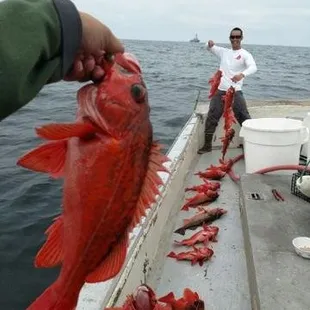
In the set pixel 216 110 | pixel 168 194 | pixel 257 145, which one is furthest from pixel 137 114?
pixel 216 110

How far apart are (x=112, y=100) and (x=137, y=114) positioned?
103 mm

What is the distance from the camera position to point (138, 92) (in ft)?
5.21

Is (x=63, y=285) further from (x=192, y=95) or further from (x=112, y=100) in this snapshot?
(x=192, y=95)

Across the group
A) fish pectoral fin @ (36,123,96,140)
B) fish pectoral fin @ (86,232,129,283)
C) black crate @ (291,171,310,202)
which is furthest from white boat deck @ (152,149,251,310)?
fish pectoral fin @ (36,123,96,140)

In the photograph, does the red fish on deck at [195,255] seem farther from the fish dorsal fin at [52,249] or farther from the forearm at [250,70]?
the forearm at [250,70]

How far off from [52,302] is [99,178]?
0.44 m

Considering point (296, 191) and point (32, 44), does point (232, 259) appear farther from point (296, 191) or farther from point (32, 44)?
point (32, 44)

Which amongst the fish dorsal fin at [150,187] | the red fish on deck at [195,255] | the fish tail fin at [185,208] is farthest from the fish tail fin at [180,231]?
the fish dorsal fin at [150,187]

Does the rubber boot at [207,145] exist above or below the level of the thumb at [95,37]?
below

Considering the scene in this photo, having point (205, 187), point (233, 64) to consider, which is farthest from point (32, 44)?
point (233, 64)

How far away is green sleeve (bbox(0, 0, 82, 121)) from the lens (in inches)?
40.8

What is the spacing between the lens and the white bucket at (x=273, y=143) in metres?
5.11

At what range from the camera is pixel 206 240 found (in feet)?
14.4

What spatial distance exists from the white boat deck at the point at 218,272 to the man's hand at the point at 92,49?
2428 millimetres
